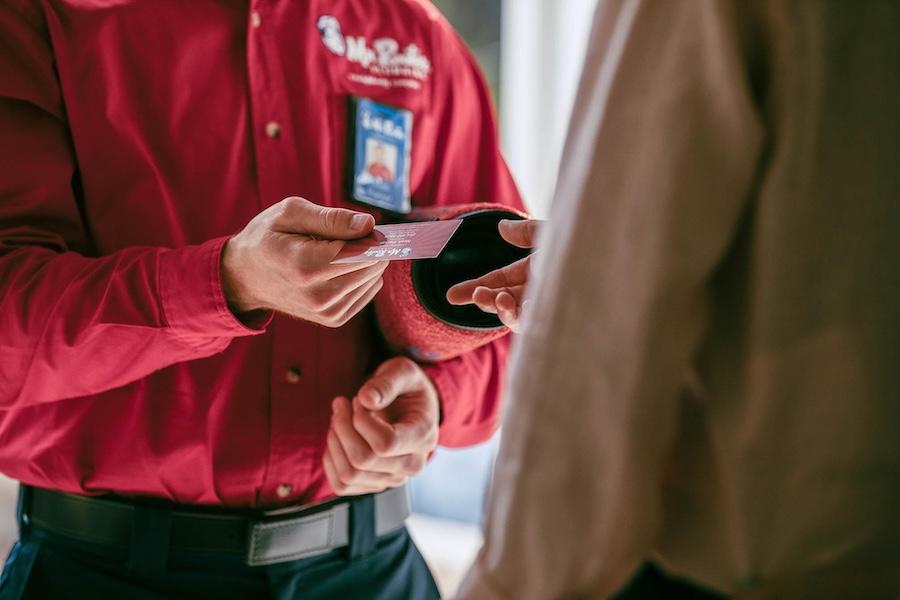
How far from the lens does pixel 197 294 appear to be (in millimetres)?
686

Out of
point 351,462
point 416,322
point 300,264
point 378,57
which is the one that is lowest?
point 351,462

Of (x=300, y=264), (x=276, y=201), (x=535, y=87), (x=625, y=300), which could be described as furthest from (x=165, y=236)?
(x=535, y=87)

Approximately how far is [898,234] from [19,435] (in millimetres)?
772

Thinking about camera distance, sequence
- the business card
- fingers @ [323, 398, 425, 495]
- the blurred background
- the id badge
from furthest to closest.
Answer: the blurred background
the id badge
fingers @ [323, 398, 425, 495]
the business card

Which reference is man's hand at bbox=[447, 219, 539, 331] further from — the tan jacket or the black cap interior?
the tan jacket

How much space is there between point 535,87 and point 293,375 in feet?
5.96

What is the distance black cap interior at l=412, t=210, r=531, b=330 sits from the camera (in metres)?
0.77

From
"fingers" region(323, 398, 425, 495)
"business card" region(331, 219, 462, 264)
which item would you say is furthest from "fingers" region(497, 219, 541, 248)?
"fingers" region(323, 398, 425, 495)

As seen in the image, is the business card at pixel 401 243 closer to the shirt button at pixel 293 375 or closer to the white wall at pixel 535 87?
the shirt button at pixel 293 375

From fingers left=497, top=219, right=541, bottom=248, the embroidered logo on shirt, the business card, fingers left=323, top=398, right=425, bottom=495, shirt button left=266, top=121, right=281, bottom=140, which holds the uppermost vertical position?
the embroidered logo on shirt

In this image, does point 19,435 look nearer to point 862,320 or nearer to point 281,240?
point 281,240

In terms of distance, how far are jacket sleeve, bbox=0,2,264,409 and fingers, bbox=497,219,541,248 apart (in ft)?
0.85

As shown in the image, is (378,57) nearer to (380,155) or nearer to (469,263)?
(380,155)

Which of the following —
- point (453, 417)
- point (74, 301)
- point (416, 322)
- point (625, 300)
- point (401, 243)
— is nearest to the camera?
point (625, 300)
